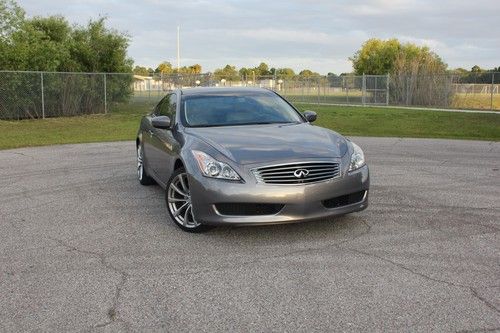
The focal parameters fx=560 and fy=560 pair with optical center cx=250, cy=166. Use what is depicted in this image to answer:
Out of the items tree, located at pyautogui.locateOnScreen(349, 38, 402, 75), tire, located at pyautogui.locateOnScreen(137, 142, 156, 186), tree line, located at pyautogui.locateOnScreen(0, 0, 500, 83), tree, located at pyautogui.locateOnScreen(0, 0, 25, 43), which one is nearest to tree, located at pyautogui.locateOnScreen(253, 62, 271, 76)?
tree, located at pyautogui.locateOnScreen(349, 38, 402, 75)

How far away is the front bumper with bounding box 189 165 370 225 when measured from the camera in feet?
16.8

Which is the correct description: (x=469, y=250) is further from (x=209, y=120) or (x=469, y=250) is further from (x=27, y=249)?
(x=27, y=249)

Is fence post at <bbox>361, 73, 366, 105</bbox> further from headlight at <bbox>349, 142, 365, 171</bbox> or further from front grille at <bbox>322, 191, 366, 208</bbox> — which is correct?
front grille at <bbox>322, 191, 366, 208</bbox>

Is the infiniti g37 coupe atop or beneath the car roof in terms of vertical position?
beneath

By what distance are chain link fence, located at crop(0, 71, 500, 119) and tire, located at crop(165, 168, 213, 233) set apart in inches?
675

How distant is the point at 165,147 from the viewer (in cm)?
672

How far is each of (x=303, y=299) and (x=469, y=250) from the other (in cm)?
192

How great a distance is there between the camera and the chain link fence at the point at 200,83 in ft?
71.1

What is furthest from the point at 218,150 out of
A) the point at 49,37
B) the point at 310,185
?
the point at 49,37

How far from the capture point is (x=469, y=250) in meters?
5.04

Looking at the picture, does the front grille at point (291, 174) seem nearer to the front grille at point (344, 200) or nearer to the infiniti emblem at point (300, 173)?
the infiniti emblem at point (300, 173)

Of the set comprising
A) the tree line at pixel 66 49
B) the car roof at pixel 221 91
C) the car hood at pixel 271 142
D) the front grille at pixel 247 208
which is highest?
the tree line at pixel 66 49

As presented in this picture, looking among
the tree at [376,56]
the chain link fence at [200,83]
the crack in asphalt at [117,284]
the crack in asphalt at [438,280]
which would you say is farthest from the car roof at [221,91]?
the tree at [376,56]

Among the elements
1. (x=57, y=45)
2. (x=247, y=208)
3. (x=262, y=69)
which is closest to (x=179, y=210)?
(x=247, y=208)
